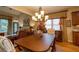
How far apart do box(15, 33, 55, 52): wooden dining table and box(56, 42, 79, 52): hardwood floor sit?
156 mm

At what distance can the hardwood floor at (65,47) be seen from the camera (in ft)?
6.08

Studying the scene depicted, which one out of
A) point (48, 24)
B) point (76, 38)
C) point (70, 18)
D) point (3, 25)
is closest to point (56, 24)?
point (48, 24)

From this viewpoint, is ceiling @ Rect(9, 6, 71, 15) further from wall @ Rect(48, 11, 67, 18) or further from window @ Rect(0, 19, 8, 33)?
window @ Rect(0, 19, 8, 33)

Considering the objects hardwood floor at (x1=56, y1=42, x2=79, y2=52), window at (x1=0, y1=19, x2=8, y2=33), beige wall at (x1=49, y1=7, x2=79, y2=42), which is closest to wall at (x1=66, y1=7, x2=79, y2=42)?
beige wall at (x1=49, y1=7, x2=79, y2=42)

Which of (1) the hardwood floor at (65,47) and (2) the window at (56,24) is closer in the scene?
(1) the hardwood floor at (65,47)

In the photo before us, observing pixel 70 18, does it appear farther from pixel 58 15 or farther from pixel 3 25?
pixel 3 25

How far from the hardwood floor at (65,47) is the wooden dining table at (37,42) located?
0.16 m

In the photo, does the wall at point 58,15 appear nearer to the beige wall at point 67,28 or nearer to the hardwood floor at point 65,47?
the beige wall at point 67,28

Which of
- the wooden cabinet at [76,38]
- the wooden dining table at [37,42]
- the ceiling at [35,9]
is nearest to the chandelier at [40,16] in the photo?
the ceiling at [35,9]

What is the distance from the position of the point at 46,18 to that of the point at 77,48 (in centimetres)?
75

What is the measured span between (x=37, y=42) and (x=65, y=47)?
0.50m
